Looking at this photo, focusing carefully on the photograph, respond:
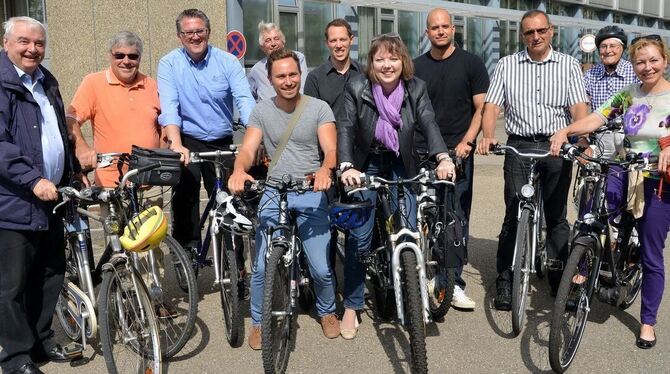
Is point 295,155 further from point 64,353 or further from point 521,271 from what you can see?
point 64,353

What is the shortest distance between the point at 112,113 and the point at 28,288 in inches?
53.3

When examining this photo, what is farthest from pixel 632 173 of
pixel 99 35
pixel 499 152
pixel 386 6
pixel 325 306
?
pixel 386 6

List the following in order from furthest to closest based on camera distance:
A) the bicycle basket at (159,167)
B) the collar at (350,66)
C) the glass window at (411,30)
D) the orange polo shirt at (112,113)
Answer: the glass window at (411,30) → the collar at (350,66) → the orange polo shirt at (112,113) → the bicycle basket at (159,167)

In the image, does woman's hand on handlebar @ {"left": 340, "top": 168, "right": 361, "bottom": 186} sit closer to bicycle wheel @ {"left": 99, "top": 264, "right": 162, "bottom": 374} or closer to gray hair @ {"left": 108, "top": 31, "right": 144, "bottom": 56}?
bicycle wheel @ {"left": 99, "top": 264, "right": 162, "bottom": 374}

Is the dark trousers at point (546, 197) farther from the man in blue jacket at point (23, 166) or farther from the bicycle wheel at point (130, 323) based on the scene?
the man in blue jacket at point (23, 166)

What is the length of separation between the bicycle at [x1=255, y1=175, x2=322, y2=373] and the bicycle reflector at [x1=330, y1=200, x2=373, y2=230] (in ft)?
0.69

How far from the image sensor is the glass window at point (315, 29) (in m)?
18.0

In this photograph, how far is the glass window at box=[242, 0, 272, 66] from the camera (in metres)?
16.5

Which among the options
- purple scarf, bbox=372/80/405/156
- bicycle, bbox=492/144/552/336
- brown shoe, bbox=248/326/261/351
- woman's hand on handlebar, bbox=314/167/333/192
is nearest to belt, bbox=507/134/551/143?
bicycle, bbox=492/144/552/336

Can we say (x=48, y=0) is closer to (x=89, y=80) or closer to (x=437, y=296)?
(x=89, y=80)

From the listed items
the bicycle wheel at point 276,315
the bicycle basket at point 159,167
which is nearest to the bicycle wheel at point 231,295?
the bicycle wheel at point 276,315

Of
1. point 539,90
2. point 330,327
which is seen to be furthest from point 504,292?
point 539,90

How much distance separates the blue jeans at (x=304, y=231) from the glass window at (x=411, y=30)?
58.2ft

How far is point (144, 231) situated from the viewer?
3.80m
